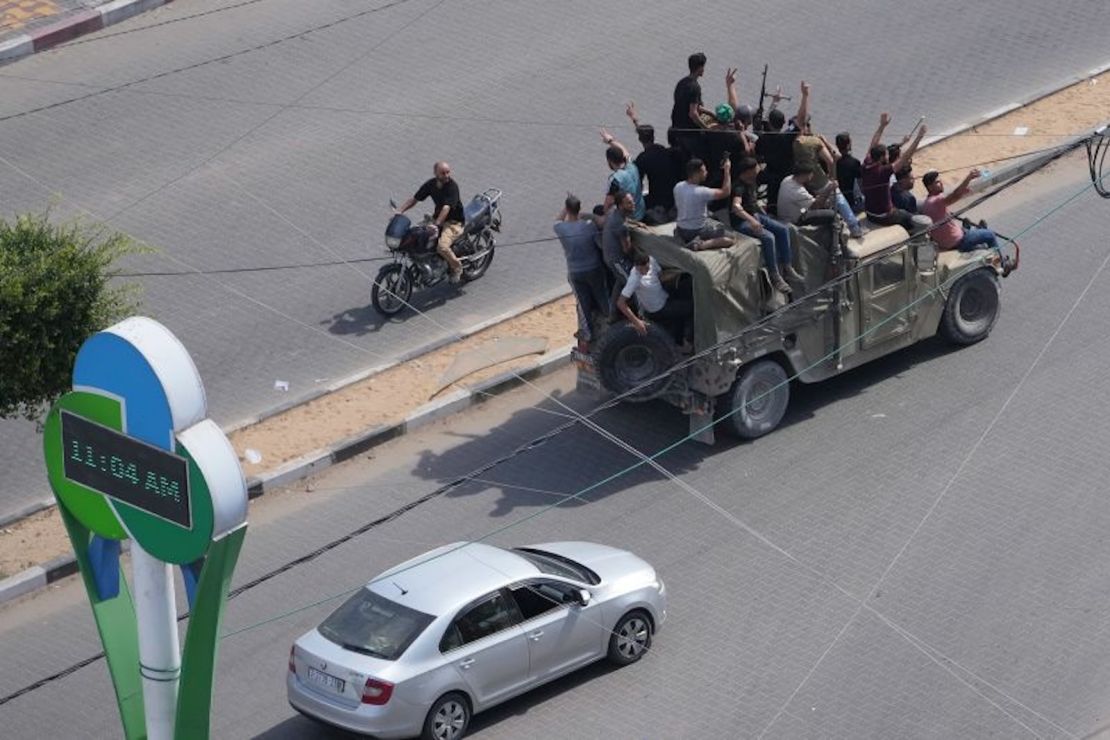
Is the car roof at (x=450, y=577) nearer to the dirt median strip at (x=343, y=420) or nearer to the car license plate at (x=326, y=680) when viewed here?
the car license plate at (x=326, y=680)

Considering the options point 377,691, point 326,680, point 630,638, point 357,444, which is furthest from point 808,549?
point 326,680

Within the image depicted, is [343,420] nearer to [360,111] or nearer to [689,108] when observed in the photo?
[689,108]

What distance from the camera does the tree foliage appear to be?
15.0 m

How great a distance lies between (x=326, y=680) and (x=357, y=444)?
4.71 metres

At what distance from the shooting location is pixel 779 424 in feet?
59.6

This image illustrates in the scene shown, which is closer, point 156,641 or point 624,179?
point 156,641

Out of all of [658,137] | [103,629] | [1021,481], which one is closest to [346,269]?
[658,137]

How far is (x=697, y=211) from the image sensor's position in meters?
17.2

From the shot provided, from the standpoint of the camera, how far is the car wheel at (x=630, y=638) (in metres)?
14.6

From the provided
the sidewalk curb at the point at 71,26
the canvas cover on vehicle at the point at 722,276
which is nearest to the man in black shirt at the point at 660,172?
the canvas cover on vehicle at the point at 722,276

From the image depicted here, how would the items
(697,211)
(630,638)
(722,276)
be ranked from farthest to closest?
(697,211), (722,276), (630,638)

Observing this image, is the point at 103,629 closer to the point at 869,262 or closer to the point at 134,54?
the point at 869,262

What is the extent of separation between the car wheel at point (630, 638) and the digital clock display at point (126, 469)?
4.70 meters

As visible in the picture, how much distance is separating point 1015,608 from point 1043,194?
26.9 ft
